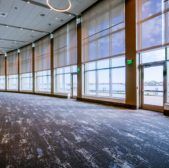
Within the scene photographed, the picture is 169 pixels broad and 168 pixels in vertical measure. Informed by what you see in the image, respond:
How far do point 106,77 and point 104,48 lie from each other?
1730mm

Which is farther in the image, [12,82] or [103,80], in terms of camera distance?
[12,82]

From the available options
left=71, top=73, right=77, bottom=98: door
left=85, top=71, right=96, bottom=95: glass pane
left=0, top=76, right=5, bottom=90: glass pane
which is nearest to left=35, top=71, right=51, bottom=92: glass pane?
left=71, top=73, right=77, bottom=98: door

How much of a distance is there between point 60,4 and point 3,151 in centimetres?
915

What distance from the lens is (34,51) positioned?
1922 centimetres

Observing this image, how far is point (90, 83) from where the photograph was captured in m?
11.8

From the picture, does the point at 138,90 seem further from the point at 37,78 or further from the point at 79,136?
the point at 37,78

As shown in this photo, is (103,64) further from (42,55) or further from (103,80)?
(42,55)

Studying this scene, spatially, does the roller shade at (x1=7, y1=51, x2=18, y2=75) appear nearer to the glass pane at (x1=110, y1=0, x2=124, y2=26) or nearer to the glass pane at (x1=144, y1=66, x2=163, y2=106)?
the glass pane at (x1=110, y1=0, x2=124, y2=26)

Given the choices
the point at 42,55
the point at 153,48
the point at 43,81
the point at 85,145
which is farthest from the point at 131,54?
the point at 43,81

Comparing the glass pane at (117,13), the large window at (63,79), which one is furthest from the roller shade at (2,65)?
the glass pane at (117,13)

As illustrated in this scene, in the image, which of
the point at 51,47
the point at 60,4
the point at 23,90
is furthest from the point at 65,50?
the point at 23,90

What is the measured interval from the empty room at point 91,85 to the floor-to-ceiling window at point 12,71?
418 centimetres

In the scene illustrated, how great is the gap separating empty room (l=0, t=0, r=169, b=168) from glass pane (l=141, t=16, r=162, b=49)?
1.6 inches

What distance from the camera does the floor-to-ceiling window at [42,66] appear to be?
16.6 meters
